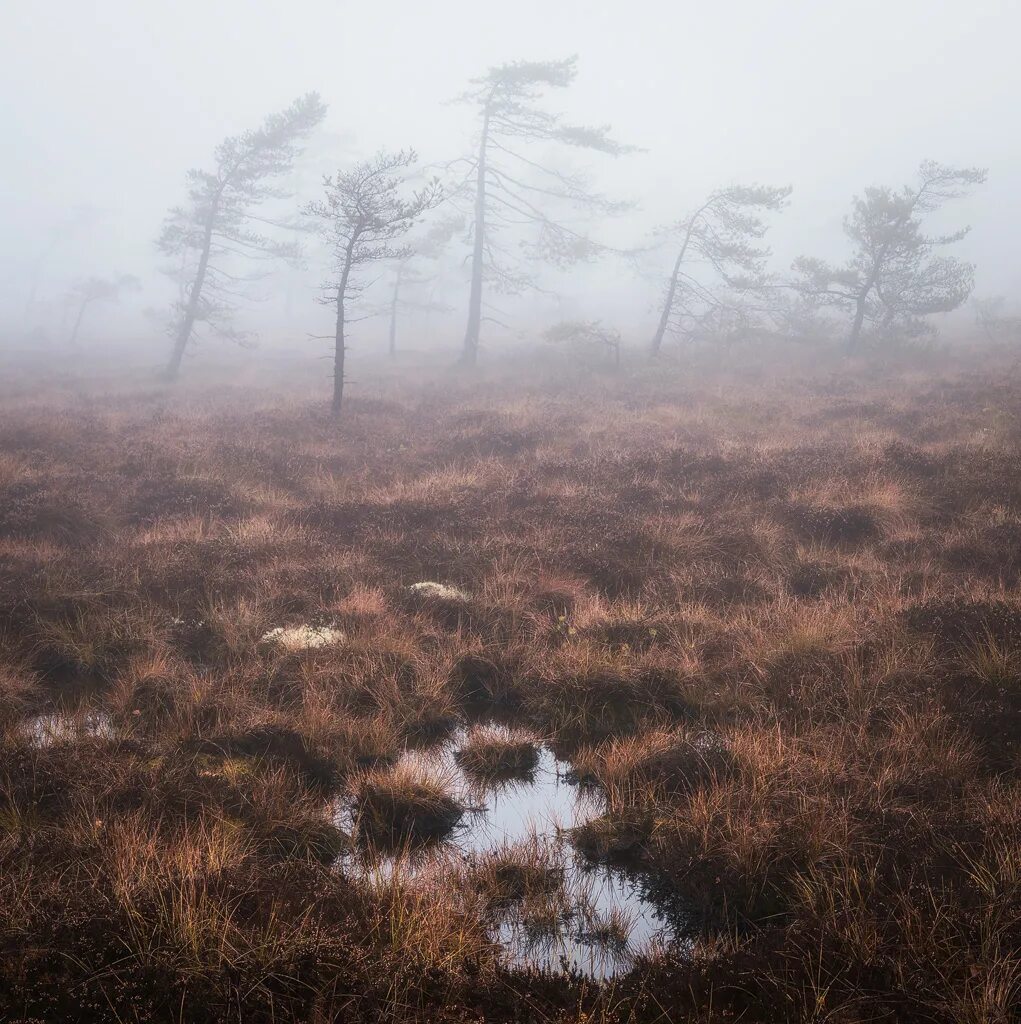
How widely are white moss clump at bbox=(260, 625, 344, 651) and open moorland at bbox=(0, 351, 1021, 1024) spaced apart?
4 centimetres

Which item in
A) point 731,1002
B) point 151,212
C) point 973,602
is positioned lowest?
point 731,1002

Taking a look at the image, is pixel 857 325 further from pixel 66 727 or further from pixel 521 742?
pixel 66 727

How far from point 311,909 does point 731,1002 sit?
1790 mm

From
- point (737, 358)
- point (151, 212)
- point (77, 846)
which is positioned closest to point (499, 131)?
point (737, 358)

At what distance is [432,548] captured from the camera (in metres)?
7.66

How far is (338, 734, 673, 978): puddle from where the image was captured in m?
2.82

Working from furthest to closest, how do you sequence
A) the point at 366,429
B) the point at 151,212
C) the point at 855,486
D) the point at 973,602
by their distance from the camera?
the point at 151,212 < the point at 366,429 < the point at 855,486 < the point at 973,602

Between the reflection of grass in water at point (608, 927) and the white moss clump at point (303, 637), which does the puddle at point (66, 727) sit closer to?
the white moss clump at point (303, 637)

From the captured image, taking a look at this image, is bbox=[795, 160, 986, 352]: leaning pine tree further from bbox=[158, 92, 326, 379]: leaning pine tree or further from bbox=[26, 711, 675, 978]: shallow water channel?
bbox=[26, 711, 675, 978]: shallow water channel

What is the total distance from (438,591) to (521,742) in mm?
2367

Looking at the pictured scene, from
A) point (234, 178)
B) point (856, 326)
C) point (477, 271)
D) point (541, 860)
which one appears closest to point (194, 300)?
point (234, 178)

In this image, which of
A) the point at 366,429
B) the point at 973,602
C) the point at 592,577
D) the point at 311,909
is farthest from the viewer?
the point at 366,429

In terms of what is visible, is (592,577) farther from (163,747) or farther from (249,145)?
(249,145)

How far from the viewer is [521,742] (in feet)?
14.8
